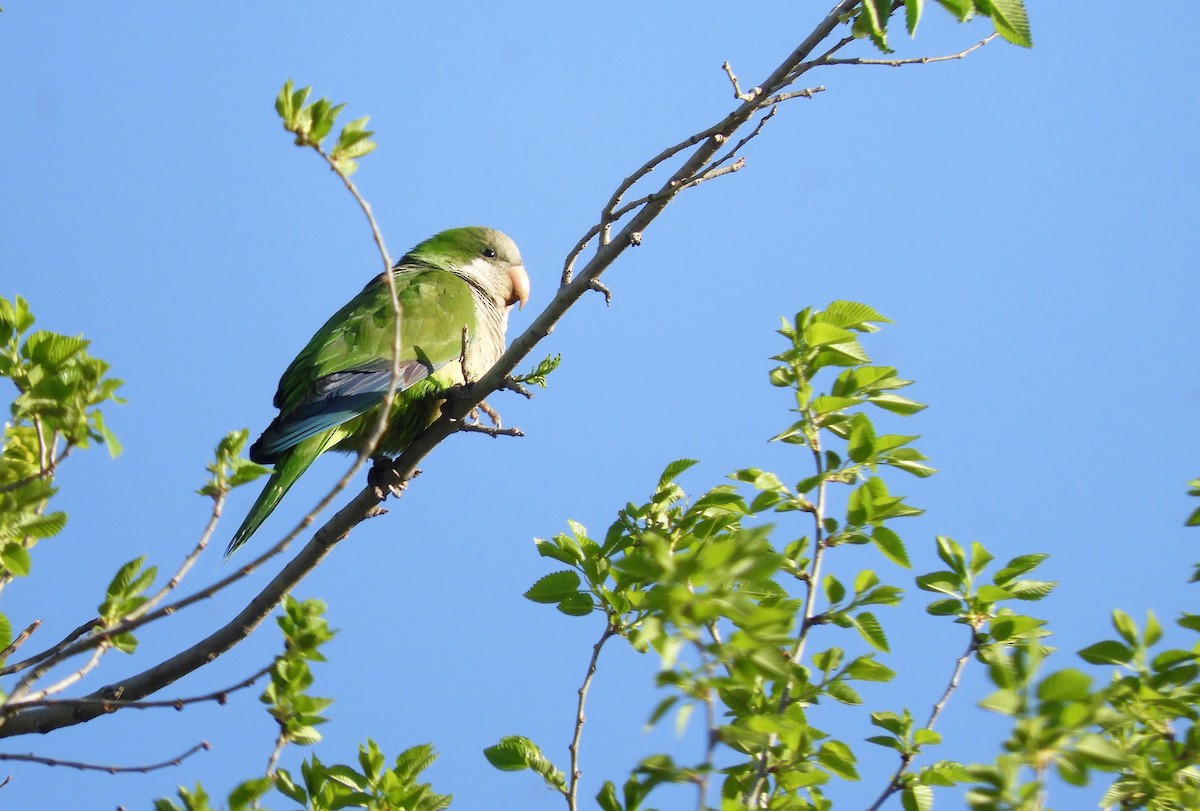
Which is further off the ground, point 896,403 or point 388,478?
point 388,478

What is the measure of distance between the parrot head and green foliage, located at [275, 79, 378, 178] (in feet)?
12.2

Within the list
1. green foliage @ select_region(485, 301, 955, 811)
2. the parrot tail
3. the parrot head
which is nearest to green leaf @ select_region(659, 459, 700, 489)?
green foliage @ select_region(485, 301, 955, 811)

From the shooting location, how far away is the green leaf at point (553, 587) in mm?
2783

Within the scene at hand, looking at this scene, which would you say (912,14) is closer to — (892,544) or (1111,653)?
(892,544)

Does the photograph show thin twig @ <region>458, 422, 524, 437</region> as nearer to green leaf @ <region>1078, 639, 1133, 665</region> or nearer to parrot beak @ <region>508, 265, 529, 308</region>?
green leaf @ <region>1078, 639, 1133, 665</region>

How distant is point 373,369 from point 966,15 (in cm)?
298

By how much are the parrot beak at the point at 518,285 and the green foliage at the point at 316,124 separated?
4091mm

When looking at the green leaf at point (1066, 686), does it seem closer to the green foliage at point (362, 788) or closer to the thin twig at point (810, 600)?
the thin twig at point (810, 600)

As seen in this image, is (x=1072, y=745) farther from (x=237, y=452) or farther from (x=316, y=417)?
(x=316, y=417)

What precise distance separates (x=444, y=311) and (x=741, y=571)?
147 inches

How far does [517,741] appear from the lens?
2.77 m

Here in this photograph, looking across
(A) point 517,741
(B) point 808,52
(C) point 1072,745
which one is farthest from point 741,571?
(B) point 808,52

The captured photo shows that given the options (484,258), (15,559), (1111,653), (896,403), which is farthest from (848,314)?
(484,258)

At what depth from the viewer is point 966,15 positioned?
8.50ft
